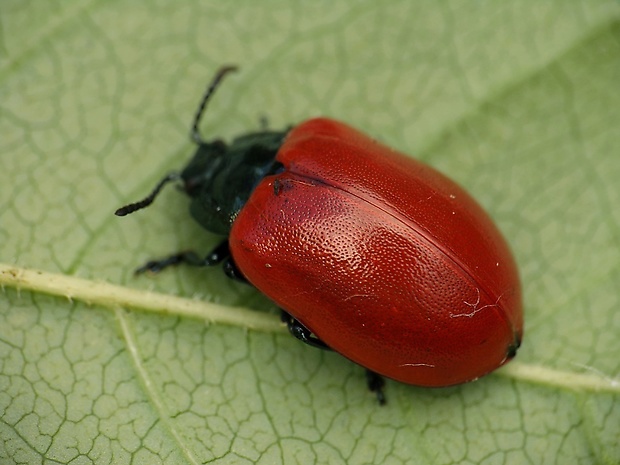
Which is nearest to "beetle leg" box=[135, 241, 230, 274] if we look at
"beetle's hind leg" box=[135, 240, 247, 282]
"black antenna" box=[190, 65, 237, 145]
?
"beetle's hind leg" box=[135, 240, 247, 282]

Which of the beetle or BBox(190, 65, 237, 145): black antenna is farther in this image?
BBox(190, 65, 237, 145): black antenna

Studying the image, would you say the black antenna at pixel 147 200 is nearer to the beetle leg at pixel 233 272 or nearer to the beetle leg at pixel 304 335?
the beetle leg at pixel 233 272

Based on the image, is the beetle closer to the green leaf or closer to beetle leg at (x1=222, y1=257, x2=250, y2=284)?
beetle leg at (x1=222, y1=257, x2=250, y2=284)

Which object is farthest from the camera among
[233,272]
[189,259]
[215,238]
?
[215,238]

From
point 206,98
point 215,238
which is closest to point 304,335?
point 215,238

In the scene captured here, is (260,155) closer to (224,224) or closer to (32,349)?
(224,224)

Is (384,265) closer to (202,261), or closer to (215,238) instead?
(202,261)
